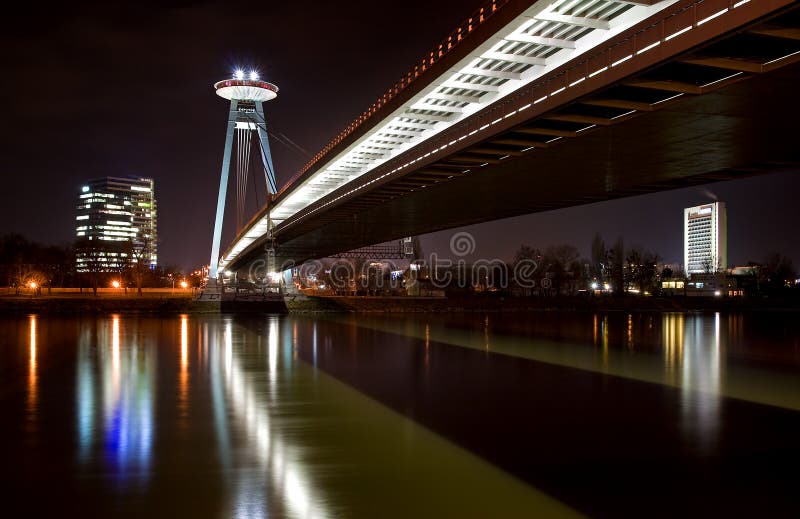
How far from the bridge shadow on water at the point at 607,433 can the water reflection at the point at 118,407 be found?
370 cm

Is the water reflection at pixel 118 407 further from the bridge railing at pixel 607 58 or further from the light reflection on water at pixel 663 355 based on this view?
the bridge railing at pixel 607 58

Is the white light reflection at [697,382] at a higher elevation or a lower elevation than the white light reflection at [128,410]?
lower

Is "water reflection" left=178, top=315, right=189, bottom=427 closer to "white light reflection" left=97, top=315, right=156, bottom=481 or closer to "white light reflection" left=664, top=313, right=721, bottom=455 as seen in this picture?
"white light reflection" left=97, top=315, right=156, bottom=481

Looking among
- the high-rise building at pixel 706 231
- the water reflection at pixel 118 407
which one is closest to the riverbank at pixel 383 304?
the water reflection at pixel 118 407

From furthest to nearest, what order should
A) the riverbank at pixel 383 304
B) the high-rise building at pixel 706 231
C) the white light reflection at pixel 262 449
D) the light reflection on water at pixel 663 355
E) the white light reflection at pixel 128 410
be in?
1. the high-rise building at pixel 706 231
2. the riverbank at pixel 383 304
3. the light reflection on water at pixel 663 355
4. the white light reflection at pixel 128 410
5. the white light reflection at pixel 262 449

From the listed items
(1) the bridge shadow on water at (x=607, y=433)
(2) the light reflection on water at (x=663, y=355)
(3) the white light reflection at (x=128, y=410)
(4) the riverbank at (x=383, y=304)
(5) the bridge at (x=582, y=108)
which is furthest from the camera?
(4) the riverbank at (x=383, y=304)

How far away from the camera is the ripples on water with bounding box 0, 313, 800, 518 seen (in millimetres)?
6316

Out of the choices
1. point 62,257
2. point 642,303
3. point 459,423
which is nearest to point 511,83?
point 459,423

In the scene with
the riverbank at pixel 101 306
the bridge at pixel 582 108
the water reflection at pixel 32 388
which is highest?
the bridge at pixel 582 108

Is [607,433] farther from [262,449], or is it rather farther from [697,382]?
[697,382]

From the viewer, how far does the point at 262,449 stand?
8047mm

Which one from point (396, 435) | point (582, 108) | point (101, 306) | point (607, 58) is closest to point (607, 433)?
point (396, 435)

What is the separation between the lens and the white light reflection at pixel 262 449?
6.12 m

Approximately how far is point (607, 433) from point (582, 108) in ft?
24.9
